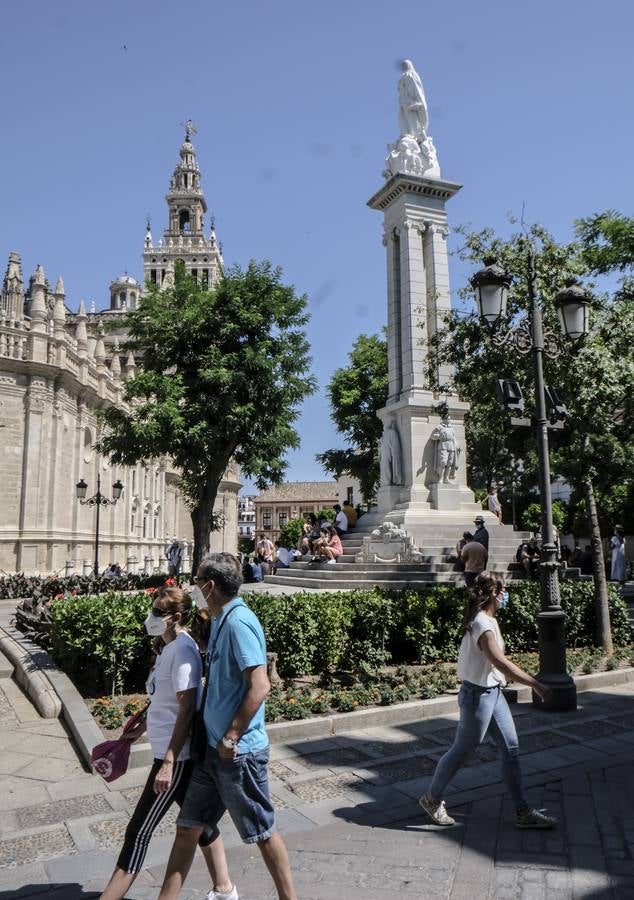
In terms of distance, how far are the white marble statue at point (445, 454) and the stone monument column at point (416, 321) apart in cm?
3

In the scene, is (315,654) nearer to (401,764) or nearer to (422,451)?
(401,764)

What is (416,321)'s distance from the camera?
1820cm

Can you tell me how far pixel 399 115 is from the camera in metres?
20.0

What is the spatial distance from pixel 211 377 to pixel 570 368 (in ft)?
33.2

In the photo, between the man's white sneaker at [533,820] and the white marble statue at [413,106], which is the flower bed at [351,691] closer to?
the man's white sneaker at [533,820]

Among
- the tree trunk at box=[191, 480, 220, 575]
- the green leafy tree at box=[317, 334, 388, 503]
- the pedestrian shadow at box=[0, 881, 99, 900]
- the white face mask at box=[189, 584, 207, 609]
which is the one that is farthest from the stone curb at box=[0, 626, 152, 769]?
the green leafy tree at box=[317, 334, 388, 503]

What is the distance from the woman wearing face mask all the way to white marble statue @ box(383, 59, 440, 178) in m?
17.8

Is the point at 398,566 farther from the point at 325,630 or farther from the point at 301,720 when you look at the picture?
the point at 301,720

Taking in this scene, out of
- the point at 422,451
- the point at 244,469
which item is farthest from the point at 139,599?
the point at 244,469

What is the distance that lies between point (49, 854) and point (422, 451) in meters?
14.2

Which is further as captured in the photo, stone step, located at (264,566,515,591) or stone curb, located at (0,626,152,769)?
stone step, located at (264,566,515,591)

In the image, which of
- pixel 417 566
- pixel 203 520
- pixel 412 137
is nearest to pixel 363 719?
pixel 417 566

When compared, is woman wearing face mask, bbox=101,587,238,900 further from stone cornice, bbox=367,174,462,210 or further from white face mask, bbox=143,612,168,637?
stone cornice, bbox=367,174,462,210

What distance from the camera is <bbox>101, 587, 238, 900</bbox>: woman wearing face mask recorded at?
3389mm
